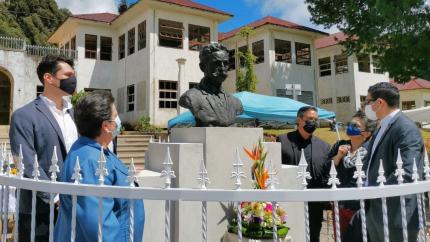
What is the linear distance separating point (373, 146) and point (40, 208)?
253 cm

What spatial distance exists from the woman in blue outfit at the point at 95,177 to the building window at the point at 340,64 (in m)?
22.8

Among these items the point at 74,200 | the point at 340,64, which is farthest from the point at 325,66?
the point at 74,200

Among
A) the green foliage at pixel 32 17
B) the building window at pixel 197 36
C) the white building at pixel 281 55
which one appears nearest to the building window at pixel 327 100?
the white building at pixel 281 55

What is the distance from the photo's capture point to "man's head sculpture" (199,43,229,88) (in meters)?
4.21

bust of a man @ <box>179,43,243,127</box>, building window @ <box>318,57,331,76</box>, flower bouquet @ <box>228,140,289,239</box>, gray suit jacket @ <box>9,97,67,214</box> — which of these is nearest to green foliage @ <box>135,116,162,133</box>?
bust of a man @ <box>179,43,243,127</box>

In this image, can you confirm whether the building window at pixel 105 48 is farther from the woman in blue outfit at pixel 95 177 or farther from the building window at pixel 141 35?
the woman in blue outfit at pixel 95 177

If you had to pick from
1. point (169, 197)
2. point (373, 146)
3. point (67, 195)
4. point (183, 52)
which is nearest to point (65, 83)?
point (67, 195)

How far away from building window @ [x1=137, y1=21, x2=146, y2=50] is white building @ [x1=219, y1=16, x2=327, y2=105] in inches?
227

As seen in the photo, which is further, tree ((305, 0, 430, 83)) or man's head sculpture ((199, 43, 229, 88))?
tree ((305, 0, 430, 83))

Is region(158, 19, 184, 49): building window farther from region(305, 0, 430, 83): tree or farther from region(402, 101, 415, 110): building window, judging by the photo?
region(402, 101, 415, 110): building window

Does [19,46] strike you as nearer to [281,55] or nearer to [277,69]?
[277,69]

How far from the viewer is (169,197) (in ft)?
5.92

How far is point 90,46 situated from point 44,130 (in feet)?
58.4

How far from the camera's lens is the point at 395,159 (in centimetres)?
256
